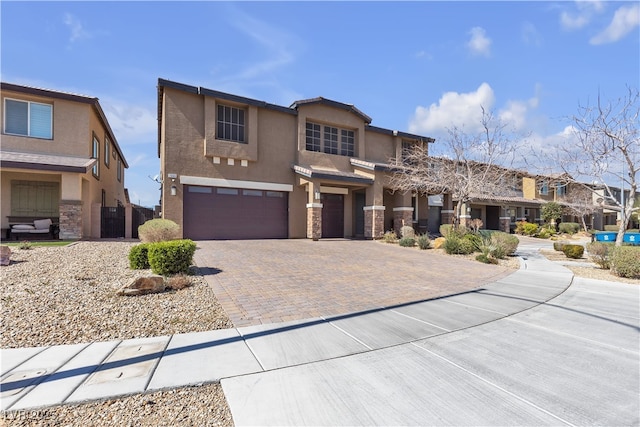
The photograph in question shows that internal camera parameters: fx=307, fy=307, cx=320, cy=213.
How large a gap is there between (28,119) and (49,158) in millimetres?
2386

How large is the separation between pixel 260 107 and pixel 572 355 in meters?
17.3

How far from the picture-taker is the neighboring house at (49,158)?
1329 centimetres

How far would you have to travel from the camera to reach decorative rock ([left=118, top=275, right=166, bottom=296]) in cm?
598

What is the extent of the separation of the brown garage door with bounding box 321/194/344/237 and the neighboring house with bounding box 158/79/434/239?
0.07 meters

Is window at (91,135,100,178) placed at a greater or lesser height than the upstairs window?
lesser

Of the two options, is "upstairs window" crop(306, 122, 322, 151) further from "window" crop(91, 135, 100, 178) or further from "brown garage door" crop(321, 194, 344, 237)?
"window" crop(91, 135, 100, 178)

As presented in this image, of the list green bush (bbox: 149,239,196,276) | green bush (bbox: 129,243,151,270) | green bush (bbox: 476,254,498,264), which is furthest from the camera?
green bush (bbox: 476,254,498,264)

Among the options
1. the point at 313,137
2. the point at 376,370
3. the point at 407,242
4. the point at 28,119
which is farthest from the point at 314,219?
the point at 28,119

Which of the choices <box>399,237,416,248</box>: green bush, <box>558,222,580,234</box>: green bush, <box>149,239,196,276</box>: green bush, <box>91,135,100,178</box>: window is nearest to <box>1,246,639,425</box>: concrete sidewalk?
<box>149,239,196,276</box>: green bush

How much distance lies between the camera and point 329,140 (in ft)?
67.5

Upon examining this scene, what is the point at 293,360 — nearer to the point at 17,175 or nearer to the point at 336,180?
the point at 336,180

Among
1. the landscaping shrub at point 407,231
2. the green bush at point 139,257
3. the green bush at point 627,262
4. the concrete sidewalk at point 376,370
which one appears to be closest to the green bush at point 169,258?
the green bush at point 139,257

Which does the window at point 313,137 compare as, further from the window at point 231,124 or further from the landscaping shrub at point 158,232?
the landscaping shrub at point 158,232

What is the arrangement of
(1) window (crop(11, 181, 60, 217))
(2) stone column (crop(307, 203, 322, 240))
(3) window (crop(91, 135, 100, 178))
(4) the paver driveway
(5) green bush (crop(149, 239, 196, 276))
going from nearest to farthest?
1. (4) the paver driveway
2. (5) green bush (crop(149, 239, 196, 276))
3. (1) window (crop(11, 181, 60, 217))
4. (3) window (crop(91, 135, 100, 178))
5. (2) stone column (crop(307, 203, 322, 240))
